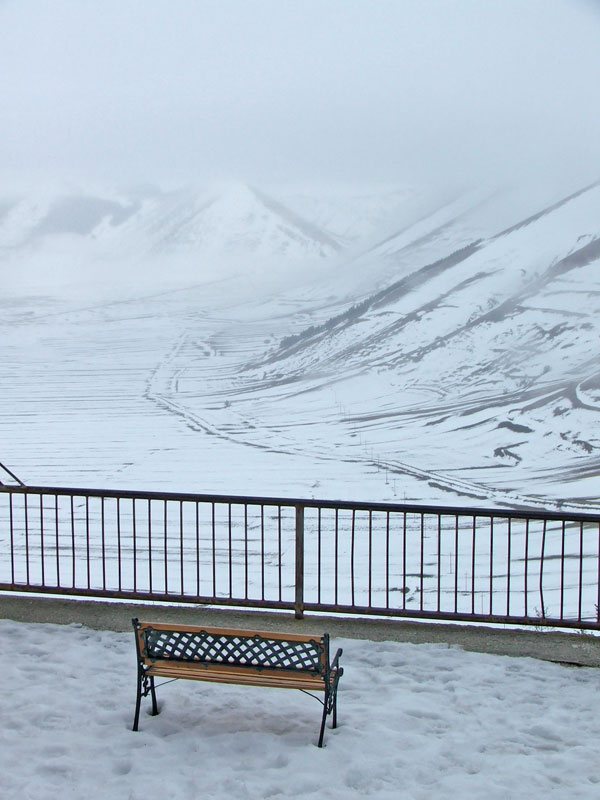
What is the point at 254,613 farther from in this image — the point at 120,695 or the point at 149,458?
the point at 149,458

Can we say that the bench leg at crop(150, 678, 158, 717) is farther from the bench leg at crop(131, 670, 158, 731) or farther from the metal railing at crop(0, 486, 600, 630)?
the metal railing at crop(0, 486, 600, 630)

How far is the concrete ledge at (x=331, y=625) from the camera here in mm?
3373

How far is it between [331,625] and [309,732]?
1027mm

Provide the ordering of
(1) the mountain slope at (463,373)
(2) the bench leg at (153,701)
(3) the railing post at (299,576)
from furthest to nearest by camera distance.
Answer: (1) the mountain slope at (463,373)
(3) the railing post at (299,576)
(2) the bench leg at (153,701)

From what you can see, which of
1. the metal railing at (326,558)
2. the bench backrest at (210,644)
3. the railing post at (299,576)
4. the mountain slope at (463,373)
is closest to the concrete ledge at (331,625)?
the railing post at (299,576)

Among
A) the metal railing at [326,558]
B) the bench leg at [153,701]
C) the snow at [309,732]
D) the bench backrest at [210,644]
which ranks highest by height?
the bench backrest at [210,644]

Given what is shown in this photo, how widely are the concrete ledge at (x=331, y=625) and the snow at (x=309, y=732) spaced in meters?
0.15

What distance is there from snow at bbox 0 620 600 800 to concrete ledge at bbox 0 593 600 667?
0.15 metres

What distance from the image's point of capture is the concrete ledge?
3.37 meters

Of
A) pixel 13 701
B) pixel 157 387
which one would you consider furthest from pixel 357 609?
pixel 157 387

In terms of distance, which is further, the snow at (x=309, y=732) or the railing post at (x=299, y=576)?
the railing post at (x=299, y=576)

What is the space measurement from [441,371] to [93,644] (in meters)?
10.8

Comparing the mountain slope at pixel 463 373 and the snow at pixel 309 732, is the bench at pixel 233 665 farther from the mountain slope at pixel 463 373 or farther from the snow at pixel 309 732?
the mountain slope at pixel 463 373

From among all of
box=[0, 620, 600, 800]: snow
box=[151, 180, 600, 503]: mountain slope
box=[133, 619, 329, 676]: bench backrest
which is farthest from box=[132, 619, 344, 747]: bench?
box=[151, 180, 600, 503]: mountain slope
